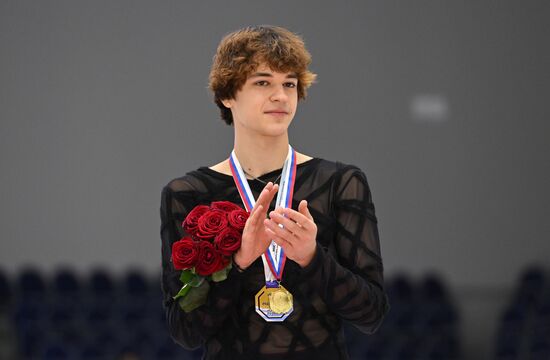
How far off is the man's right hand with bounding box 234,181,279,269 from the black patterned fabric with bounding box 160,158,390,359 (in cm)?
11

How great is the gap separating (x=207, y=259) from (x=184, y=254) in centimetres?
6

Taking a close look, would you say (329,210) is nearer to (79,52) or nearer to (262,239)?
(262,239)

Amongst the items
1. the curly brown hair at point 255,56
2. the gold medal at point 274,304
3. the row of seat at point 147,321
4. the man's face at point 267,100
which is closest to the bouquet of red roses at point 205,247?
the gold medal at point 274,304

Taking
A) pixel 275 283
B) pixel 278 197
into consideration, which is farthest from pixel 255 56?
pixel 275 283

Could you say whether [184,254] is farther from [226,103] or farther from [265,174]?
[226,103]

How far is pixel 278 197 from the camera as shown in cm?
245

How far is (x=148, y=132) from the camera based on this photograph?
509 inches

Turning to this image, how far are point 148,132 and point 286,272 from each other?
10.7 meters

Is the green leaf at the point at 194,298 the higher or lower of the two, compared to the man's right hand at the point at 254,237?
lower

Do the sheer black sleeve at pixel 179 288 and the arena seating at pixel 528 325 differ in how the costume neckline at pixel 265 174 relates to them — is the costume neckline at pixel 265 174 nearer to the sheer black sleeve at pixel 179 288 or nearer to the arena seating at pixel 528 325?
the sheer black sleeve at pixel 179 288

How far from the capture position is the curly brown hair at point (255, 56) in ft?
7.96

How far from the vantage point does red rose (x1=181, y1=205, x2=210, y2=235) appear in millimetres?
2363

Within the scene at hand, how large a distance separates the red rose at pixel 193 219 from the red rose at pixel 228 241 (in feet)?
0.30

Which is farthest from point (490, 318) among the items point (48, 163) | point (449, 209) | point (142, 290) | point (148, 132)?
point (48, 163)
